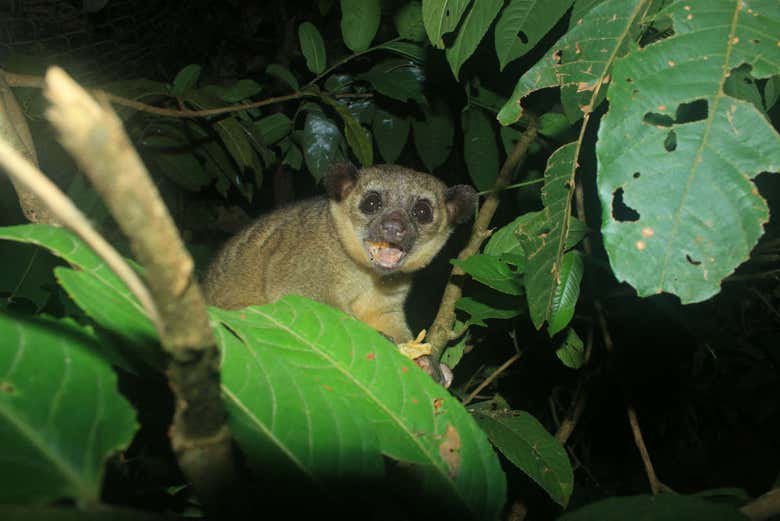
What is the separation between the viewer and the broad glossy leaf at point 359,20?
4.02m

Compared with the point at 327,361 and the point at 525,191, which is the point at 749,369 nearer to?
the point at 525,191

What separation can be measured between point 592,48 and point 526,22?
2.52 ft

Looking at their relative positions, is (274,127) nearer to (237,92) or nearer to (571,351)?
(237,92)

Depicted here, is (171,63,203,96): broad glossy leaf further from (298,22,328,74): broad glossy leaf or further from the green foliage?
the green foliage

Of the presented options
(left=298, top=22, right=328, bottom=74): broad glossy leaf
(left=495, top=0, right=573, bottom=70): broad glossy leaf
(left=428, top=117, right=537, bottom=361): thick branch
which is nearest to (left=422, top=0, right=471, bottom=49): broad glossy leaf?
(left=495, top=0, right=573, bottom=70): broad glossy leaf

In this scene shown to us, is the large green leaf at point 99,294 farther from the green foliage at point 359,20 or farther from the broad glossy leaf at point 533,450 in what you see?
the green foliage at point 359,20

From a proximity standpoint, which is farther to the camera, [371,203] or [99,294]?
[371,203]

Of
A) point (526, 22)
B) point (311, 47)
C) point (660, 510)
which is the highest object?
point (311, 47)

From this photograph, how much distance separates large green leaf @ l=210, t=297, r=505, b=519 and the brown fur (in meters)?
2.81

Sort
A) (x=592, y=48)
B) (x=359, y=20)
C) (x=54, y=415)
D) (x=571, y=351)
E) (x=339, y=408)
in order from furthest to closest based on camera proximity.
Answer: (x=359, y=20) < (x=571, y=351) < (x=592, y=48) < (x=339, y=408) < (x=54, y=415)

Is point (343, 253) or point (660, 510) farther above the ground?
point (660, 510)

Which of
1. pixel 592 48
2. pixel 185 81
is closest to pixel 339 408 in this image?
pixel 592 48

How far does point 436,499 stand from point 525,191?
10.7 ft

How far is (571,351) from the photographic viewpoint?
3.53m
